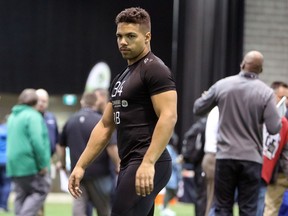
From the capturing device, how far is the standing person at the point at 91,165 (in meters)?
7.55

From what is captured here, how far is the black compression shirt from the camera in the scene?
14.9ft

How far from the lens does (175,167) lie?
1220 cm

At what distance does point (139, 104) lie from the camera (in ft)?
15.1

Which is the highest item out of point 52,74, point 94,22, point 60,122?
point 94,22

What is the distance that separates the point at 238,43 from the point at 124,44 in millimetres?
13562

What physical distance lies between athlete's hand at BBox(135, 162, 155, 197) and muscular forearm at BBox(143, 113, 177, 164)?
0.13 ft

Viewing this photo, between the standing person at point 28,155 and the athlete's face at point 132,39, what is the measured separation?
3.74 meters

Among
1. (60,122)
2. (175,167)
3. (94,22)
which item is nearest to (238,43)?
(94,22)

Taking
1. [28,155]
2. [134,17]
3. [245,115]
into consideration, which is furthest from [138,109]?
[28,155]

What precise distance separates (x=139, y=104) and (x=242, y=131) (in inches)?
90.4

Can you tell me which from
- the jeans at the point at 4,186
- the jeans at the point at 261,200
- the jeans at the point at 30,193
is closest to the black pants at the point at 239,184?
the jeans at the point at 261,200

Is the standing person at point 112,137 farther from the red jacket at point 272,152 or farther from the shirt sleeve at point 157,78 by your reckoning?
the shirt sleeve at point 157,78

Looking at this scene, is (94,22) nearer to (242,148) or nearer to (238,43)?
(238,43)

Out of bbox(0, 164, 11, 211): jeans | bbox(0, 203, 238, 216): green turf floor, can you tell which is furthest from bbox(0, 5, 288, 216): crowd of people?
bbox(0, 164, 11, 211): jeans
